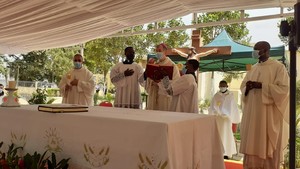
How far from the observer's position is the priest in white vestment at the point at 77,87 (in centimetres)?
495

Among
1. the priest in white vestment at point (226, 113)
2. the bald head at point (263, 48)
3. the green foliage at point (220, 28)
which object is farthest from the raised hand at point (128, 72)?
the green foliage at point (220, 28)

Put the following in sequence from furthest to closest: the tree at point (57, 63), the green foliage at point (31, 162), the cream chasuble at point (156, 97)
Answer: the tree at point (57, 63), the cream chasuble at point (156, 97), the green foliage at point (31, 162)

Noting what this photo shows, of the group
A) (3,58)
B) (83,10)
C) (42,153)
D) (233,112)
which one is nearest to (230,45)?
(233,112)

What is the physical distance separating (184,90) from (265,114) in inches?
38.3

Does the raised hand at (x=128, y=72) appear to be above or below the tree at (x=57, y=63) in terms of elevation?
below

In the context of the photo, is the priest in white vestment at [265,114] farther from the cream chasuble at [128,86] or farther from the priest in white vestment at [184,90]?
the cream chasuble at [128,86]

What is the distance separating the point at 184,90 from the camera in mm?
3770

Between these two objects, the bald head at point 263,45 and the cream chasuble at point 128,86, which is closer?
the bald head at point 263,45

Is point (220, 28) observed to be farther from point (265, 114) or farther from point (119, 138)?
point (119, 138)

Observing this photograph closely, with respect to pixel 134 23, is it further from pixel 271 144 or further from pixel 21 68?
pixel 21 68

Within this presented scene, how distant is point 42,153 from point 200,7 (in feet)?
9.51

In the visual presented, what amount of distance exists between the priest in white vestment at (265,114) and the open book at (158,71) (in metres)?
0.94

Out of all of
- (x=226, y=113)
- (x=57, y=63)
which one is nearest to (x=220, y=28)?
(x=226, y=113)

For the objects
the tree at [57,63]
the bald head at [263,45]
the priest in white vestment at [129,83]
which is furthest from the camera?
the tree at [57,63]
